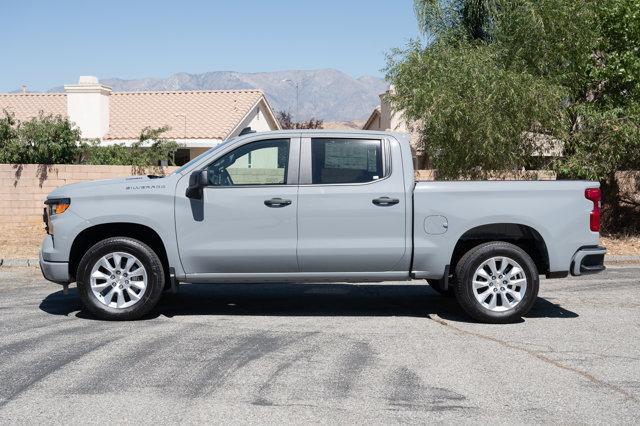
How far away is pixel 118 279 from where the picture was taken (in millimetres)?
8422

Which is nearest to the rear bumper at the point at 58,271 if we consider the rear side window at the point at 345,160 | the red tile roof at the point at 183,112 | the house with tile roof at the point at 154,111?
the rear side window at the point at 345,160

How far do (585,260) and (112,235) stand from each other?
5.12 meters

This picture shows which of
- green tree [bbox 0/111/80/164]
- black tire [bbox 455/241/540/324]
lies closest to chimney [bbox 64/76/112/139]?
green tree [bbox 0/111/80/164]

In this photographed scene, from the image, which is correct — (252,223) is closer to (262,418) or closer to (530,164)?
(262,418)

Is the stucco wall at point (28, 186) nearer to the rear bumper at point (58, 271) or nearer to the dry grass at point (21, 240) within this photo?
the dry grass at point (21, 240)

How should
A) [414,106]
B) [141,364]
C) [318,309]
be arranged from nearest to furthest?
[141,364], [318,309], [414,106]

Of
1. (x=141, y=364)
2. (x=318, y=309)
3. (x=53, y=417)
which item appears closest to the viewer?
(x=53, y=417)

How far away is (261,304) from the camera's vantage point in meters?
9.73

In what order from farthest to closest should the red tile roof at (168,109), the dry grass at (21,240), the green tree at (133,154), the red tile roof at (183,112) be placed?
the red tile roof at (168,109) < the red tile roof at (183,112) < the green tree at (133,154) < the dry grass at (21,240)

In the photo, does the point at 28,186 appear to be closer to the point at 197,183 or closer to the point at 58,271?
the point at 58,271

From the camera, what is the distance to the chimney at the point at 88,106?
3116cm

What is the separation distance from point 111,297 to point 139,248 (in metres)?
0.63

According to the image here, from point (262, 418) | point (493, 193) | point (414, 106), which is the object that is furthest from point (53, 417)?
point (414, 106)

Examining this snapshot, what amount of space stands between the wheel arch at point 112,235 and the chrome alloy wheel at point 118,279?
31cm
